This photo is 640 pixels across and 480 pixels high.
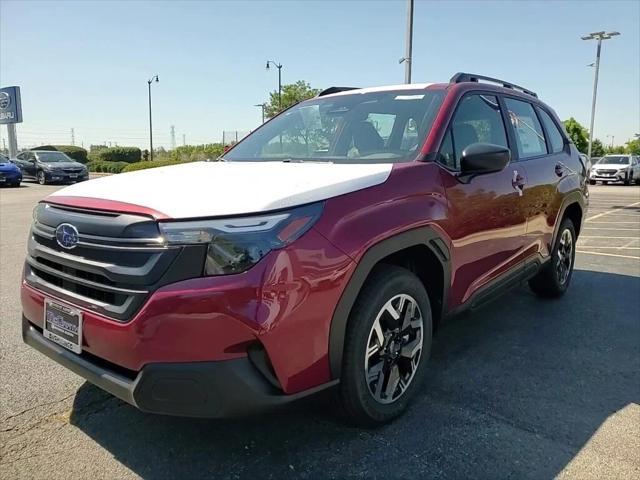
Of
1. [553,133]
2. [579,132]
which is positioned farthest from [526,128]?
[579,132]

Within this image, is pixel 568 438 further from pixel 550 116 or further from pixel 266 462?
pixel 550 116

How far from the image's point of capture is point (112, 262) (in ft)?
→ 7.13

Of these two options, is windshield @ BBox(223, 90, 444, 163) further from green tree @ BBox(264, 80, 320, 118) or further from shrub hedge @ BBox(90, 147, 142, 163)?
shrub hedge @ BBox(90, 147, 142, 163)

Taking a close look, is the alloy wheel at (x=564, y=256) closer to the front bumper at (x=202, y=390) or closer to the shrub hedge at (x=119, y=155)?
the front bumper at (x=202, y=390)

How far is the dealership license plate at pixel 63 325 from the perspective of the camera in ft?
7.66

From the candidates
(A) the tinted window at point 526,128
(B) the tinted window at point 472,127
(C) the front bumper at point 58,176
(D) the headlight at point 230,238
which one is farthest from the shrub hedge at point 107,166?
(D) the headlight at point 230,238

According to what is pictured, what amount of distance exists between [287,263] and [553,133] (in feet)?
12.8

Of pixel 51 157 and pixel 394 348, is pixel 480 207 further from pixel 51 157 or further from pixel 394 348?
pixel 51 157

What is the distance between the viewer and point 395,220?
2596 mm

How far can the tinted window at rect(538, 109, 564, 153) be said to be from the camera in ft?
15.9

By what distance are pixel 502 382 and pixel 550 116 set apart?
2.95 m

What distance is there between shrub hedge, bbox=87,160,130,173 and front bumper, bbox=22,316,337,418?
39.6 m

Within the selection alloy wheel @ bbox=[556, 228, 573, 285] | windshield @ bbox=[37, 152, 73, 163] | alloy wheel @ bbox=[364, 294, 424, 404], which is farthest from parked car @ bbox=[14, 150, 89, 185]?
alloy wheel @ bbox=[364, 294, 424, 404]

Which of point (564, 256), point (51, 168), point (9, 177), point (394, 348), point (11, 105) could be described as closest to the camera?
point (394, 348)
